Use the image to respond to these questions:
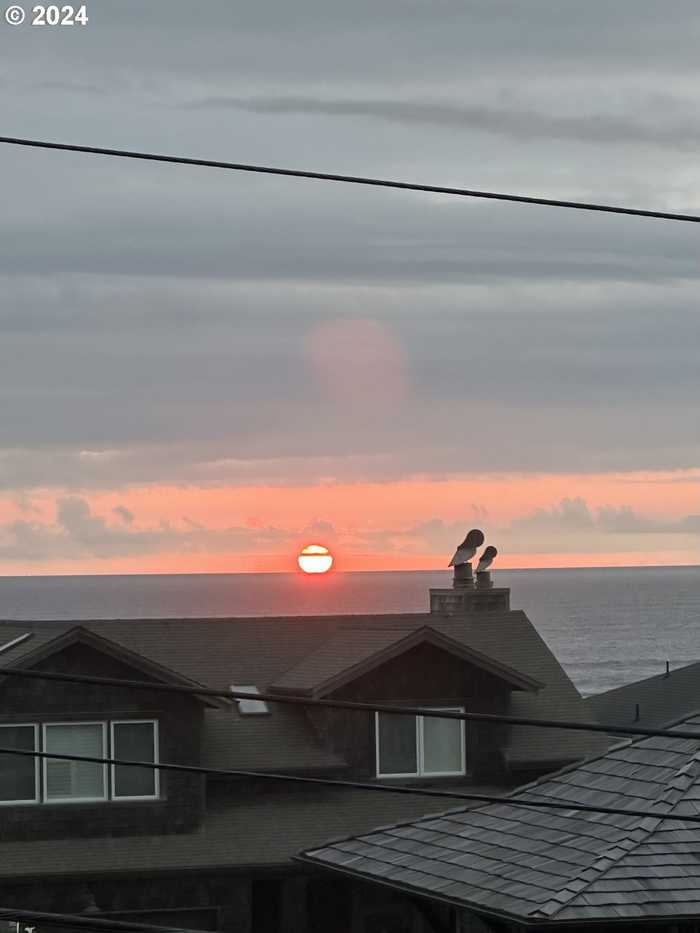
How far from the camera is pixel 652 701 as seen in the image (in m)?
34.6

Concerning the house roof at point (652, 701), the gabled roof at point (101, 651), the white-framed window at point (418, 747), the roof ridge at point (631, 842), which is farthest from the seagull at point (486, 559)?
the roof ridge at point (631, 842)

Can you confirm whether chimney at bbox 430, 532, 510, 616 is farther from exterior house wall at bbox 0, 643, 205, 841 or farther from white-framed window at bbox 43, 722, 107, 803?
white-framed window at bbox 43, 722, 107, 803

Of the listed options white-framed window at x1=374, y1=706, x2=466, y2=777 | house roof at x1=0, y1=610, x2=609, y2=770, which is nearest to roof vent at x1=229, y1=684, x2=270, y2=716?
house roof at x1=0, y1=610, x2=609, y2=770

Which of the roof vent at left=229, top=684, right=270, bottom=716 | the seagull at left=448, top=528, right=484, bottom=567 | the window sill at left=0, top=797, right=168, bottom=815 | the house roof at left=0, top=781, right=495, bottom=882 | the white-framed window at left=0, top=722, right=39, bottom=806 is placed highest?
the seagull at left=448, top=528, right=484, bottom=567

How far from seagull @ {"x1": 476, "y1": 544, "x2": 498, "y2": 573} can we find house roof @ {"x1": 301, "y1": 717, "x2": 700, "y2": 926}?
517 inches

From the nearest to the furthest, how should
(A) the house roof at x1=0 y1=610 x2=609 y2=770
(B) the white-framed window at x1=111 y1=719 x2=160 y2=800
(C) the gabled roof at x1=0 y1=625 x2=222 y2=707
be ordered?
(B) the white-framed window at x1=111 y1=719 x2=160 y2=800
(C) the gabled roof at x1=0 y1=625 x2=222 y2=707
(A) the house roof at x1=0 y1=610 x2=609 y2=770

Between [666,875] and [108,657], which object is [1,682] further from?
[666,875]

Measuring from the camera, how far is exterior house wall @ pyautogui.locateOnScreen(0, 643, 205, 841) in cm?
2352

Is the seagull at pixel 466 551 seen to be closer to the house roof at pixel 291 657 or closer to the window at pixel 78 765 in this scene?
the house roof at pixel 291 657

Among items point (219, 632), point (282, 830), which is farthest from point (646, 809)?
point (219, 632)

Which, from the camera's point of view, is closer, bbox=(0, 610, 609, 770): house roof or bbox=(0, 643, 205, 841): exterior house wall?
bbox=(0, 643, 205, 841): exterior house wall

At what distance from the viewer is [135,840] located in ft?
77.4

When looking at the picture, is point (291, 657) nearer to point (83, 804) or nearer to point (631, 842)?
point (83, 804)

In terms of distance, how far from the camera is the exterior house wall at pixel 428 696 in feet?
83.7
